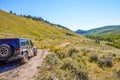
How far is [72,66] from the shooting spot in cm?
1683

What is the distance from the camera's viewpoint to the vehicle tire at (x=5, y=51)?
17.0 metres

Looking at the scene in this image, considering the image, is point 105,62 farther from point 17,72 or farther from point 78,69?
point 17,72

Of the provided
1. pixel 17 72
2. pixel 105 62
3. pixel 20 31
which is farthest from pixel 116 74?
pixel 20 31

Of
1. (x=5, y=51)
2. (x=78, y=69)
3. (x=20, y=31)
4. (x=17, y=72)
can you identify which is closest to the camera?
(x=17, y=72)

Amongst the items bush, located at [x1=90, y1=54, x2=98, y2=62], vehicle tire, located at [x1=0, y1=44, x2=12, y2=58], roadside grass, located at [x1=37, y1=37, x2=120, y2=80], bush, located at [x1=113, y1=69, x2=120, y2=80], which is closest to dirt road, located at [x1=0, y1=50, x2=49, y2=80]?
roadside grass, located at [x1=37, y1=37, x2=120, y2=80]

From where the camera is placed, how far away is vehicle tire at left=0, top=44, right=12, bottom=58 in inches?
668

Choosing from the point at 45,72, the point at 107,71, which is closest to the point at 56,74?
the point at 45,72

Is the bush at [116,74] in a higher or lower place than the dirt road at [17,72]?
lower

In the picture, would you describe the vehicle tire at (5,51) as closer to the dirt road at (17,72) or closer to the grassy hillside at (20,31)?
the dirt road at (17,72)

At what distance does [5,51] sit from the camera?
17109 mm

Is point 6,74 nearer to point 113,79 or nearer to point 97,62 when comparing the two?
point 113,79

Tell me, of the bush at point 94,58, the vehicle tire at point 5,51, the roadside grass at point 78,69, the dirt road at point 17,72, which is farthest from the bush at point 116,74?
the vehicle tire at point 5,51

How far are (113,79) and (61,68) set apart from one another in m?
4.24

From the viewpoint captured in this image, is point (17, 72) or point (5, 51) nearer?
point (17, 72)
